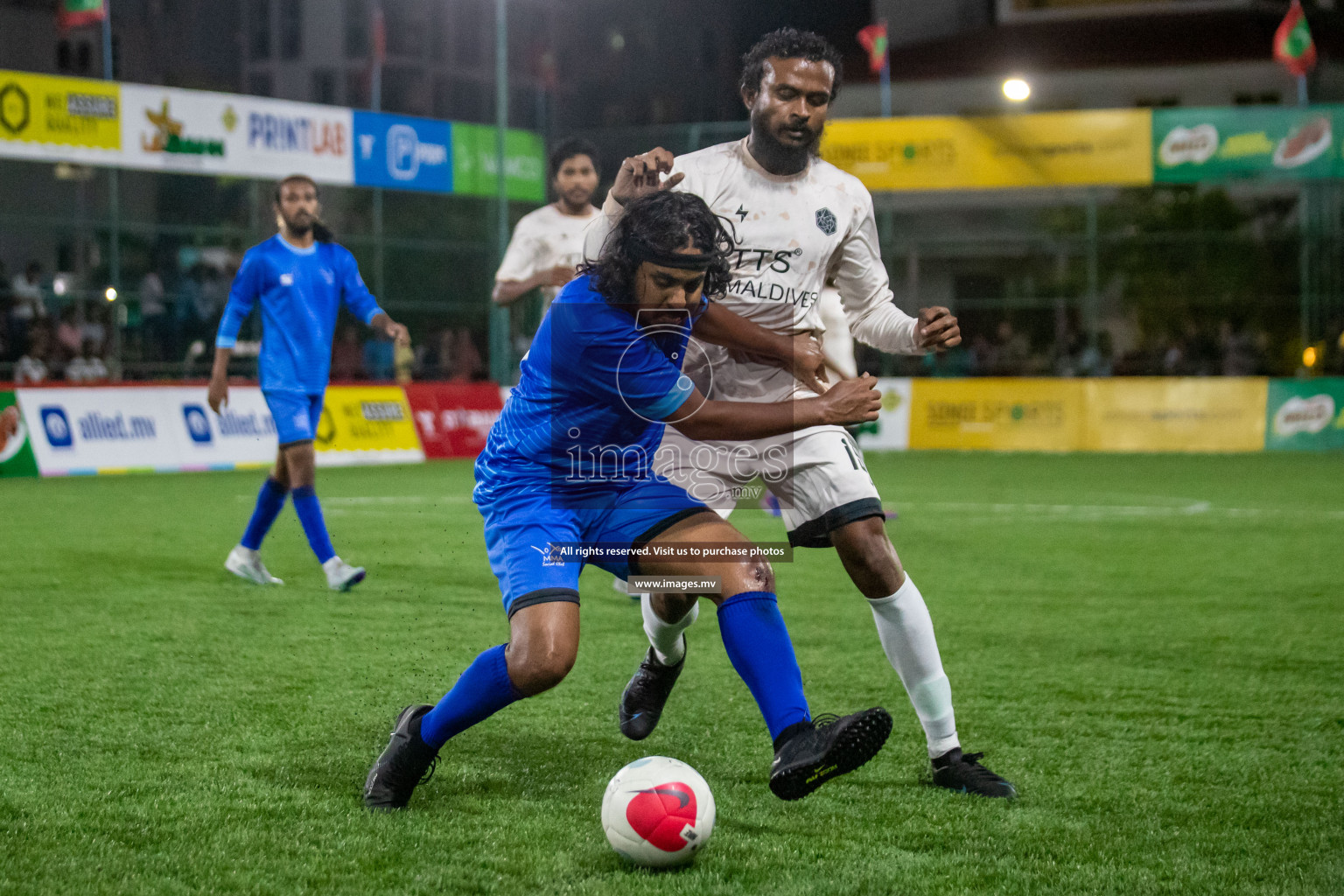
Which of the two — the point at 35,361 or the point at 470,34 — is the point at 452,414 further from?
the point at 470,34

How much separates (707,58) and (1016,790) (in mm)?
59717

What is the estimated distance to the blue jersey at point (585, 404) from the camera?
3.54 meters

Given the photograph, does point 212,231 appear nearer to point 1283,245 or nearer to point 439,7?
point 1283,245

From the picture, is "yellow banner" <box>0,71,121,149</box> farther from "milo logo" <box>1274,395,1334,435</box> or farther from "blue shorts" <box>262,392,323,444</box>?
"milo logo" <box>1274,395,1334,435</box>

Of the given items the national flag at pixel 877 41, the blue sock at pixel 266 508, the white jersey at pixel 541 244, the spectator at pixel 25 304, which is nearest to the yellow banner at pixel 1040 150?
the national flag at pixel 877 41

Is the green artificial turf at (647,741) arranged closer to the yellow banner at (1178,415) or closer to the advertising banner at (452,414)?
the advertising banner at (452,414)

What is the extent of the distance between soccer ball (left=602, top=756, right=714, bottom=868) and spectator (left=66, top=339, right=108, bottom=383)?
16452 mm

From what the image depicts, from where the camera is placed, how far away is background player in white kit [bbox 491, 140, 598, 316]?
775 cm

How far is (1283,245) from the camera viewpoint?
30547 mm

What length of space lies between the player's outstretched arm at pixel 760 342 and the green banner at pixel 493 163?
729 inches

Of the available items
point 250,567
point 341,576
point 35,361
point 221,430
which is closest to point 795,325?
point 341,576

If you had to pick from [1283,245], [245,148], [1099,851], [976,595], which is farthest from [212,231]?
[1283,245]

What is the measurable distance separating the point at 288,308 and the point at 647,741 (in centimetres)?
420

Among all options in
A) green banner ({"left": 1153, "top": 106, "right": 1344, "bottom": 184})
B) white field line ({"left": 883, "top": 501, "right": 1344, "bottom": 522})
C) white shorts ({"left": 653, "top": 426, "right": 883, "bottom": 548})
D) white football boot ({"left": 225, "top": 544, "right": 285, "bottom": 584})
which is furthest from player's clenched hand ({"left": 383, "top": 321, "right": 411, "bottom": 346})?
green banner ({"left": 1153, "top": 106, "right": 1344, "bottom": 184})
